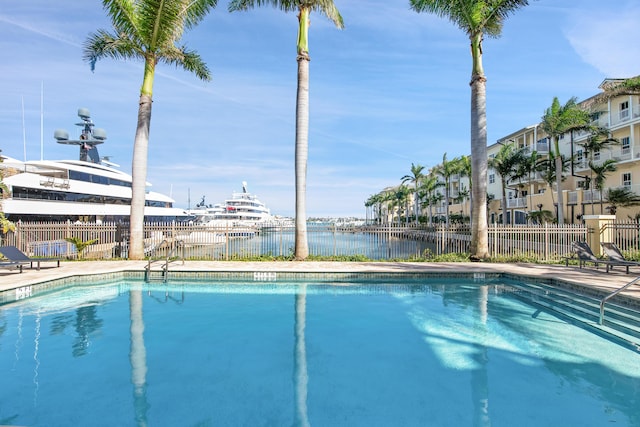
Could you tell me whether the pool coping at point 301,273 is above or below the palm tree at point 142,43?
below

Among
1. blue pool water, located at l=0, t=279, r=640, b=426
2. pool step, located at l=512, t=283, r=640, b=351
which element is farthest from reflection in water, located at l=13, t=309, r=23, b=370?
pool step, located at l=512, t=283, r=640, b=351

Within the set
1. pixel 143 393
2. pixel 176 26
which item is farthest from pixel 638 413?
pixel 176 26

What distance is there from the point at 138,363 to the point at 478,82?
547 inches

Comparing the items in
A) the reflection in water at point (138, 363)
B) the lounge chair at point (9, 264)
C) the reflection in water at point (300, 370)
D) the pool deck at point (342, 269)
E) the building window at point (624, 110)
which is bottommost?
the reflection in water at point (300, 370)

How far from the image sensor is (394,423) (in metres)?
3.63

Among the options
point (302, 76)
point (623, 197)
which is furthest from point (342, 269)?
point (623, 197)

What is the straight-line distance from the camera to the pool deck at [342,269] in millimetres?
9127

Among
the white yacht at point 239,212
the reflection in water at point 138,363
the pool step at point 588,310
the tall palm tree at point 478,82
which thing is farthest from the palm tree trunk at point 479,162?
the white yacht at point 239,212

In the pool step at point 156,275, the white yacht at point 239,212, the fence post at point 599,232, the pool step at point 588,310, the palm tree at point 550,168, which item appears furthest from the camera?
the white yacht at point 239,212

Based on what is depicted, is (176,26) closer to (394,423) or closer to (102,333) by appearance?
(102,333)

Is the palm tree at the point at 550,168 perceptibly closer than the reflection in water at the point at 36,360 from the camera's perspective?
No

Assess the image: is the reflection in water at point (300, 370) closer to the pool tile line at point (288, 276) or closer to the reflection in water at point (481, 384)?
the reflection in water at point (481, 384)

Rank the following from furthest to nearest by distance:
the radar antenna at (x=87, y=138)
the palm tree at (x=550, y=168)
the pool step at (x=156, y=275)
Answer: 1. the radar antenna at (x=87, y=138)
2. the palm tree at (x=550, y=168)
3. the pool step at (x=156, y=275)

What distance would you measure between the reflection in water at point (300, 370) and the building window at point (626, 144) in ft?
95.3
